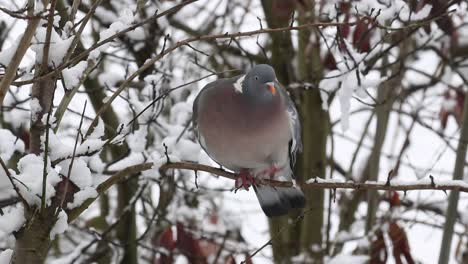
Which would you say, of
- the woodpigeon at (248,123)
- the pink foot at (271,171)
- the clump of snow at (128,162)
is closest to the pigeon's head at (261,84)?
the woodpigeon at (248,123)

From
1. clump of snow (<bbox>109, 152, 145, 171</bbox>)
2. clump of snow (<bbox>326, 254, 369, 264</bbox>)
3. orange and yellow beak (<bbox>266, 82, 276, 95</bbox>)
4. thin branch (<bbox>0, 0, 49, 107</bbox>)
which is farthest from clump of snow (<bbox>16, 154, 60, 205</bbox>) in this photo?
clump of snow (<bbox>326, 254, 369, 264</bbox>)

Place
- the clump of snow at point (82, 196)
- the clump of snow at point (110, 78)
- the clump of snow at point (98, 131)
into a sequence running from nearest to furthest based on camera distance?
the clump of snow at point (82, 196), the clump of snow at point (98, 131), the clump of snow at point (110, 78)

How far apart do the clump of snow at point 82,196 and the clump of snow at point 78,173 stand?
0.03 metres

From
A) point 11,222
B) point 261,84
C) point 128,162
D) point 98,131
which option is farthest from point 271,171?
point 11,222

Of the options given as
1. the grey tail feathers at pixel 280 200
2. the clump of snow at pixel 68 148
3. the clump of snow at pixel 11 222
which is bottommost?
the clump of snow at pixel 11 222

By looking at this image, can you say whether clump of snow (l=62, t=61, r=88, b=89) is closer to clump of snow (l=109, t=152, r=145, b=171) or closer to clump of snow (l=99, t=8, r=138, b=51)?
clump of snow (l=99, t=8, r=138, b=51)

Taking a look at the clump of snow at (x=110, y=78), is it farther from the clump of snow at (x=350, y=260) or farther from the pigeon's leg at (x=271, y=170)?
the clump of snow at (x=350, y=260)

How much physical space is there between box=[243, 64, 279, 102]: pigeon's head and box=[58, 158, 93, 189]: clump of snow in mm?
986

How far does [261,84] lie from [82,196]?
113cm

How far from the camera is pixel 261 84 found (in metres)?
3.39

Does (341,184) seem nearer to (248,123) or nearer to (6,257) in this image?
(248,123)

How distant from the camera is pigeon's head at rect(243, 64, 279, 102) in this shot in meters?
3.33

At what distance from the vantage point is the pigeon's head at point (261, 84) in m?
3.33

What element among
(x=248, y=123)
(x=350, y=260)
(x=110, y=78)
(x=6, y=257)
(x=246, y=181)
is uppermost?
(x=110, y=78)
